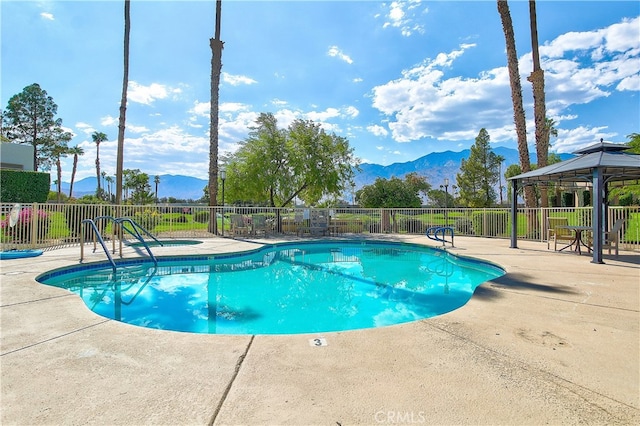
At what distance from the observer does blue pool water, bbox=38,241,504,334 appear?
4.42m

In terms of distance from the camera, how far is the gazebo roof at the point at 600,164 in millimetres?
6892

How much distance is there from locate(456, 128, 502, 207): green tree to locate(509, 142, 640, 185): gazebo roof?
103 feet

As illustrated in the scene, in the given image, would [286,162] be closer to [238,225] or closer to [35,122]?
[238,225]

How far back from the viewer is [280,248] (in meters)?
11.3

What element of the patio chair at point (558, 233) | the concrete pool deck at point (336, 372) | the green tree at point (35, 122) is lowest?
the concrete pool deck at point (336, 372)

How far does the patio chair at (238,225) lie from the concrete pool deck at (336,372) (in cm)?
948

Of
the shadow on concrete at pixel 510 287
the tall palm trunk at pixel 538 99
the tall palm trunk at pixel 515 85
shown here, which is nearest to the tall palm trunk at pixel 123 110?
the shadow on concrete at pixel 510 287

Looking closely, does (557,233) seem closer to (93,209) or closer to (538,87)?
(538,87)

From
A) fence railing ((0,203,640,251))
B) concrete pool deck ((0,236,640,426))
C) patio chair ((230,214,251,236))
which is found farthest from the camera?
patio chair ((230,214,251,236))

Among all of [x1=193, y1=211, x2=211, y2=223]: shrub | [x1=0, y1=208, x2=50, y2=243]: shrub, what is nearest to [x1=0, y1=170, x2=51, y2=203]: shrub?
[x1=0, y1=208, x2=50, y2=243]: shrub

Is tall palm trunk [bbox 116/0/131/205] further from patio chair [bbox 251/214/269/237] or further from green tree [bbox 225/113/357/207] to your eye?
patio chair [bbox 251/214/269/237]

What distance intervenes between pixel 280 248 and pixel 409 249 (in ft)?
15.2

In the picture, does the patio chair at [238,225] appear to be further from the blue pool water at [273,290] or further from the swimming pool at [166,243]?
the blue pool water at [273,290]

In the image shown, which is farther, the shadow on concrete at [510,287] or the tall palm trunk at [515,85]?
the tall palm trunk at [515,85]
